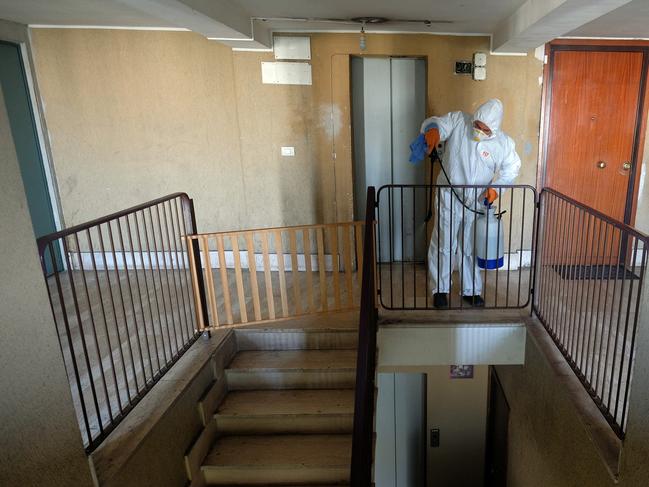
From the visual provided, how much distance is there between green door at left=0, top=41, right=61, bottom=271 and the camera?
3.82 meters

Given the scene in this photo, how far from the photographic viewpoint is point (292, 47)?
150 inches

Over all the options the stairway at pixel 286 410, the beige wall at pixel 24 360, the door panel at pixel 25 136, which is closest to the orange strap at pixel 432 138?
the stairway at pixel 286 410

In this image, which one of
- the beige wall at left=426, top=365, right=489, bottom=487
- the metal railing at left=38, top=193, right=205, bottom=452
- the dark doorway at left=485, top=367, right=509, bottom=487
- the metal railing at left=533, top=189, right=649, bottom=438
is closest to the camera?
the metal railing at left=38, top=193, right=205, bottom=452

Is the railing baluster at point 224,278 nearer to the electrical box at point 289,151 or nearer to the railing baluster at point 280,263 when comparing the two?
the railing baluster at point 280,263

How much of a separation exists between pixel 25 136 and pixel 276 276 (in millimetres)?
2540

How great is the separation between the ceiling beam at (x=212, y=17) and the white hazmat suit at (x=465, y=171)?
1.45 meters

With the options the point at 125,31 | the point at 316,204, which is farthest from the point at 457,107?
the point at 125,31

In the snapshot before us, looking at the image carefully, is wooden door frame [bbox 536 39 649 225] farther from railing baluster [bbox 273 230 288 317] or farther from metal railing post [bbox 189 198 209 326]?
metal railing post [bbox 189 198 209 326]

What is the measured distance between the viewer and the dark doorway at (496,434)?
4383 millimetres

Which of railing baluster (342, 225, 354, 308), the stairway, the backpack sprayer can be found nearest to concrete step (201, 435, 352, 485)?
the stairway

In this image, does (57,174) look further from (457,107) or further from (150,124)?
(457,107)

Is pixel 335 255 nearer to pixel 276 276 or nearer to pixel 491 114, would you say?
pixel 276 276

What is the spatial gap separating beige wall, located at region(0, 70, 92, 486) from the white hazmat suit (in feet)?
7.74

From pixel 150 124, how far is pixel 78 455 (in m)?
3.27
